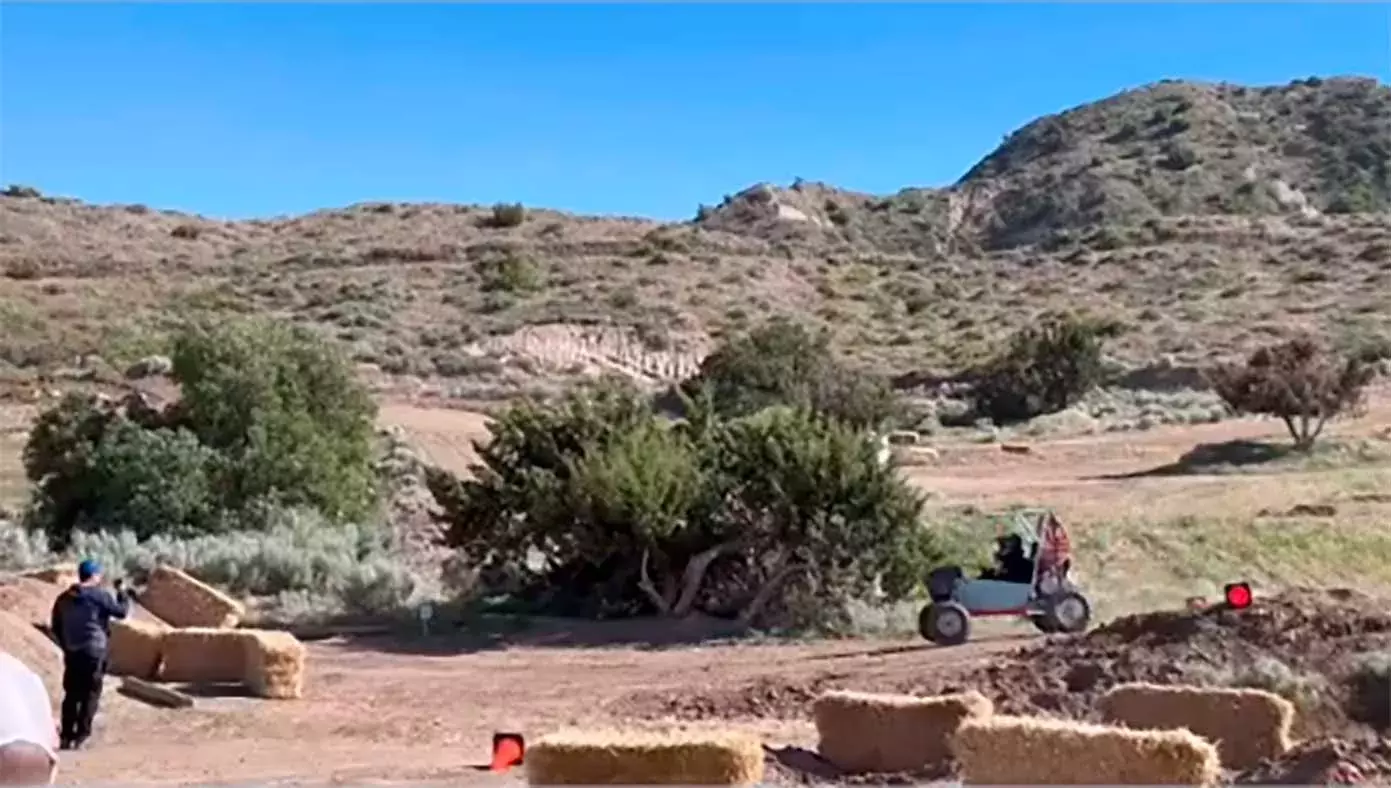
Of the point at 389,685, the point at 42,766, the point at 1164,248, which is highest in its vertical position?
the point at 1164,248

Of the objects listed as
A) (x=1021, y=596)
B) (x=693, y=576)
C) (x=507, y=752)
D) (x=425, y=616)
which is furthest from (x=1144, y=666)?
(x=425, y=616)

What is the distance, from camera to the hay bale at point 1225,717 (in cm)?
1404

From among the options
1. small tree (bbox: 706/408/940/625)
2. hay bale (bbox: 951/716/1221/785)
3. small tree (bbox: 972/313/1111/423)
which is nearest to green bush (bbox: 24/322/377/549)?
small tree (bbox: 706/408/940/625)

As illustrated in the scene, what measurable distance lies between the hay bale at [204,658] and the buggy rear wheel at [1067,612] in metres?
8.50

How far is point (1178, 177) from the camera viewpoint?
392ft

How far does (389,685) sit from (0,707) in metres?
14.6

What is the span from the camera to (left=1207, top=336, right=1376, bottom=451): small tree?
132 feet

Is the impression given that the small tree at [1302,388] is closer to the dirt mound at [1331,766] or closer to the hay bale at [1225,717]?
the hay bale at [1225,717]

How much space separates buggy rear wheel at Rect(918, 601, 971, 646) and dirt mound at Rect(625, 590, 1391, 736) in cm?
165

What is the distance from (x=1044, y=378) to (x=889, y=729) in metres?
41.7

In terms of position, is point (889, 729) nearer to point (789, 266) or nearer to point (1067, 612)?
point (1067, 612)

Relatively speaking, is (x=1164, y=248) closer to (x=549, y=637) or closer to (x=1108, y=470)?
(x=1108, y=470)

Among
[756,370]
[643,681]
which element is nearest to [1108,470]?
[756,370]

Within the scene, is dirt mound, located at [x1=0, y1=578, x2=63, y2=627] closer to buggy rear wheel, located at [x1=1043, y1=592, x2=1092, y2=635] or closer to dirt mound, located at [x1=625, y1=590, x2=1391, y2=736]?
dirt mound, located at [x1=625, y1=590, x2=1391, y2=736]
